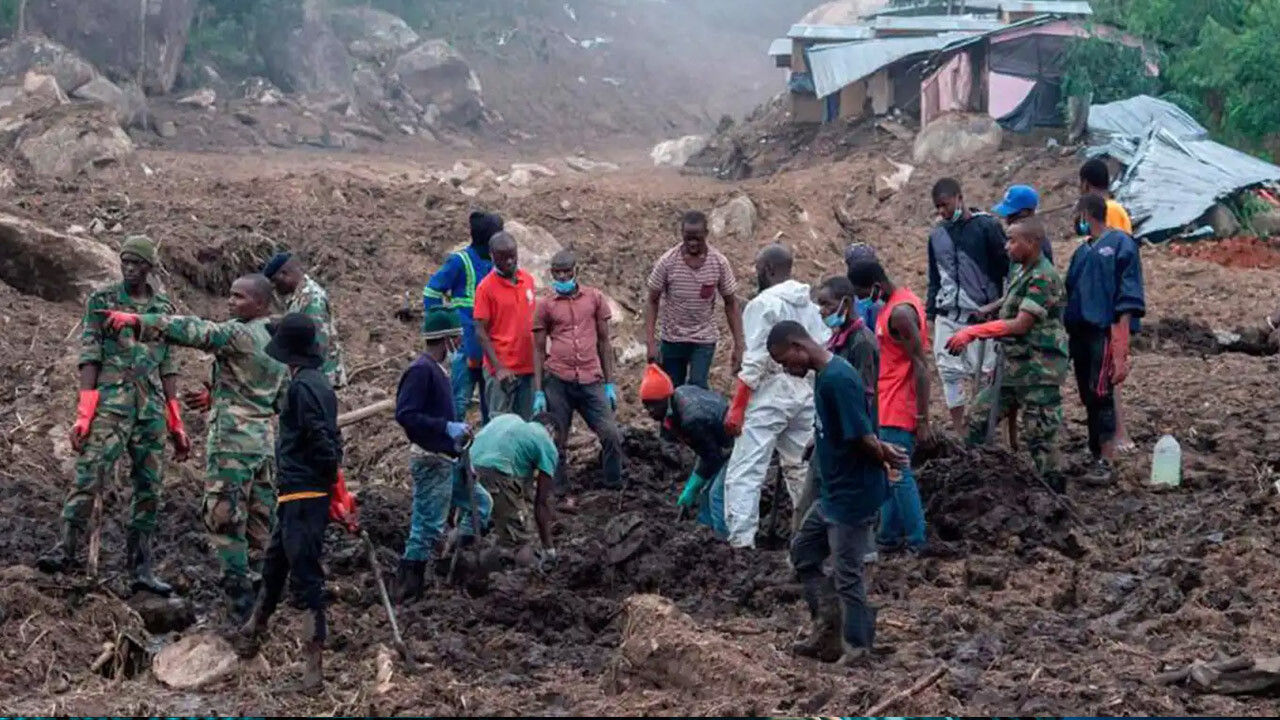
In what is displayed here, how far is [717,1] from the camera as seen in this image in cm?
5781

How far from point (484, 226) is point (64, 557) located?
3.32m

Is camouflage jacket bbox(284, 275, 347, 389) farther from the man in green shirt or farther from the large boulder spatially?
the large boulder

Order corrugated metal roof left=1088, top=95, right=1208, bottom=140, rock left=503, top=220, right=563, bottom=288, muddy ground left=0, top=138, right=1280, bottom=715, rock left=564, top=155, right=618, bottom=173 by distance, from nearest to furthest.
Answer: muddy ground left=0, top=138, right=1280, bottom=715 < rock left=503, top=220, right=563, bottom=288 < corrugated metal roof left=1088, top=95, right=1208, bottom=140 < rock left=564, top=155, right=618, bottom=173

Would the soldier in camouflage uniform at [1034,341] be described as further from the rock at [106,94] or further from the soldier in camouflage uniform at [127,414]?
the rock at [106,94]

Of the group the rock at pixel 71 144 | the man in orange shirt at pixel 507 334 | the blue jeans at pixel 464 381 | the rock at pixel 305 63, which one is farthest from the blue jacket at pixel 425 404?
the rock at pixel 305 63

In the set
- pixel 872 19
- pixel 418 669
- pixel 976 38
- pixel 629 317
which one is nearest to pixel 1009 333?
pixel 418 669

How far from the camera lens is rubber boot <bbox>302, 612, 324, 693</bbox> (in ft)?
24.1

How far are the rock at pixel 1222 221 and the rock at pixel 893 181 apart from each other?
4292 millimetres

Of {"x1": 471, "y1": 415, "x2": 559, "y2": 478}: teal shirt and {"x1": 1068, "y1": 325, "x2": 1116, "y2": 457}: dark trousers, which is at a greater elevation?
{"x1": 1068, "y1": 325, "x2": 1116, "y2": 457}: dark trousers

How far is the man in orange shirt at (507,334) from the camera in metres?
10.7

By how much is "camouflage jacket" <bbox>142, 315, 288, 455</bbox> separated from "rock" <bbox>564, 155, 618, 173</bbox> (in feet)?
85.7

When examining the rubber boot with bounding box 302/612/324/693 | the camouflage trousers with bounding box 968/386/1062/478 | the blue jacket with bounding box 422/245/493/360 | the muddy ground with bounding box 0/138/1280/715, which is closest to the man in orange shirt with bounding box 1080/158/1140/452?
the muddy ground with bounding box 0/138/1280/715

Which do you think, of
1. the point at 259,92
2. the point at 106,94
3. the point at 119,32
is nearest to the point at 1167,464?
the point at 106,94

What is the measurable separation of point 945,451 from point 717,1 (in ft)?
159
